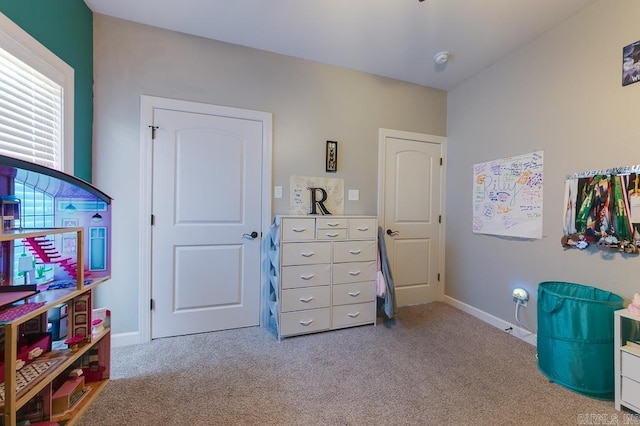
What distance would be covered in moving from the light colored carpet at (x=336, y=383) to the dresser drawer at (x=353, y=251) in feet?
2.22

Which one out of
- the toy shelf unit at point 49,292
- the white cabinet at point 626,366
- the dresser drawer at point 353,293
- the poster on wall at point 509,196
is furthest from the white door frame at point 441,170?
the toy shelf unit at point 49,292

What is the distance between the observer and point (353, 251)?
8.13 feet

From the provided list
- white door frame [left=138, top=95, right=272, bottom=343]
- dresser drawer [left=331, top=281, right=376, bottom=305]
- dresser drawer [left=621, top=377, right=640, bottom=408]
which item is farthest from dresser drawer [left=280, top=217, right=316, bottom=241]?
dresser drawer [left=621, top=377, right=640, bottom=408]

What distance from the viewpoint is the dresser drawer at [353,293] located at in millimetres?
2439

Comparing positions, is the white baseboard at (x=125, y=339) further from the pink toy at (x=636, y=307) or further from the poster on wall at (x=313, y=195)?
the pink toy at (x=636, y=307)

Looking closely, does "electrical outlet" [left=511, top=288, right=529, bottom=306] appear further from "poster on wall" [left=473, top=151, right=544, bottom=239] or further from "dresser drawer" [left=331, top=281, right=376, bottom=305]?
"dresser drawer" [left=331, top=281, right=376, bottom=305]

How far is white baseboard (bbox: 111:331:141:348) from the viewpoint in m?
2.16

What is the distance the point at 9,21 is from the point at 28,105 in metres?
0.41

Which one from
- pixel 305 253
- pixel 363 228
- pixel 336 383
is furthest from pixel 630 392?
pixel 305 253

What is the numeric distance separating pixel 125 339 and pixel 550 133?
386 cm

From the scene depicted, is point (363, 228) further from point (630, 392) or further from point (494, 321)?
point (630, 392)

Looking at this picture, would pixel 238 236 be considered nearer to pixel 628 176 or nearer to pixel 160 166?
pixel 160 166

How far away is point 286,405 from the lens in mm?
1553

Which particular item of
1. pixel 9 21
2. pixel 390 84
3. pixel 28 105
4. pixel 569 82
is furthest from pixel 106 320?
pixel 569 82
